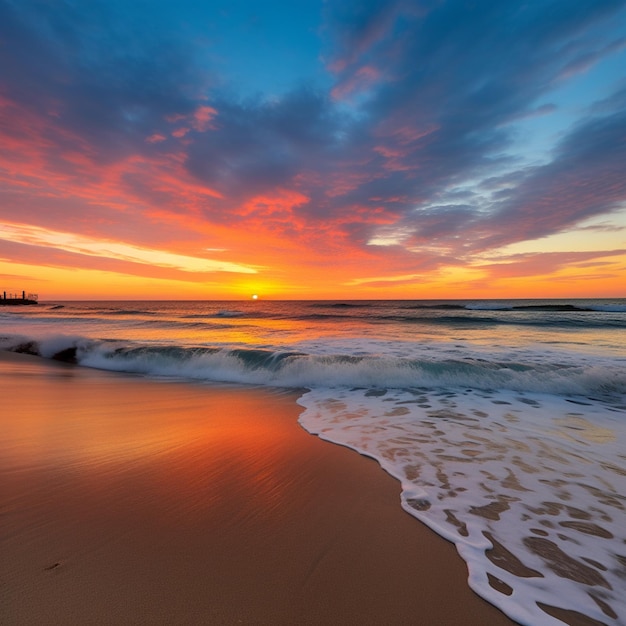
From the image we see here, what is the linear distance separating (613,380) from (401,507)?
7.87 m

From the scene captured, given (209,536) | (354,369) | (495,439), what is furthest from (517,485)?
(354,369)

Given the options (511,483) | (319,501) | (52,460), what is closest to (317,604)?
(319,501)

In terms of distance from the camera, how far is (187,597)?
167 cm

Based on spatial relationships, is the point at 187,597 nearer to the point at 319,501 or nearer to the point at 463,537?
the point at 319,501

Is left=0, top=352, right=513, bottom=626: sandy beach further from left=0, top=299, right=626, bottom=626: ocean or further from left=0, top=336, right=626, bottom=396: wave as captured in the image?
left=0, top=336, right=626, bottom=396: wave

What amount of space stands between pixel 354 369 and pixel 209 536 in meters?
6.64

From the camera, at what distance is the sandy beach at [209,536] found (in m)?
1.65

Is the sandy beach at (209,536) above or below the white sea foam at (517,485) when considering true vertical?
above

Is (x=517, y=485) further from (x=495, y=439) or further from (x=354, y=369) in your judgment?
(x=354, y=369)

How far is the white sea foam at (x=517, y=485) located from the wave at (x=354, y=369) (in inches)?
60.4

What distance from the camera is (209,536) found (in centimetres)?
220

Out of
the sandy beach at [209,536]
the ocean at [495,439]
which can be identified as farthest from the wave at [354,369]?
the sandy beach at [209,536]

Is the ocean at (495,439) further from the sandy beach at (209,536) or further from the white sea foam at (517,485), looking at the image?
the sandy beach at (209,536)

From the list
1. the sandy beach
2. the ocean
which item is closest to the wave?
the ocean
